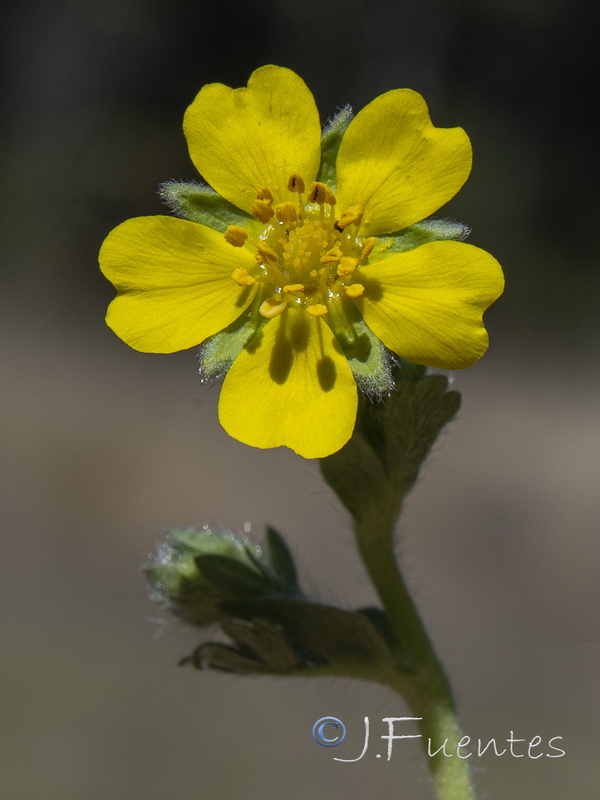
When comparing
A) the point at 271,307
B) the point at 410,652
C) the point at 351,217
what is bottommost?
the point at 410,652

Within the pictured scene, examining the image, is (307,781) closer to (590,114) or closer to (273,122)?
(273,122)

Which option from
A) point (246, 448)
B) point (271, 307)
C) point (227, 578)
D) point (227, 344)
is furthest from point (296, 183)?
point (246, 448)

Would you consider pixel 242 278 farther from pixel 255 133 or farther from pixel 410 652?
pixel 410 652

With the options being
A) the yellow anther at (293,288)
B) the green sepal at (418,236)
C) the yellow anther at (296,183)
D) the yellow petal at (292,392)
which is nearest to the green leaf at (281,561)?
the yellow petal at (292,392)

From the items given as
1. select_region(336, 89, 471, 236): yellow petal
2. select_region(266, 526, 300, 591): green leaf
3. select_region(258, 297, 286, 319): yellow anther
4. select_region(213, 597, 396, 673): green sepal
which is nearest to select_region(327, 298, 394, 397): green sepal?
select_region(258, 297, 286, 319): yellow anther

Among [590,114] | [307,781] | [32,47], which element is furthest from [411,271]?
[32,47]

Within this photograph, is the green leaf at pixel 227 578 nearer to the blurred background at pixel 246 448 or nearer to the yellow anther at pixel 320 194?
the yellow anther at pixel 320 194
